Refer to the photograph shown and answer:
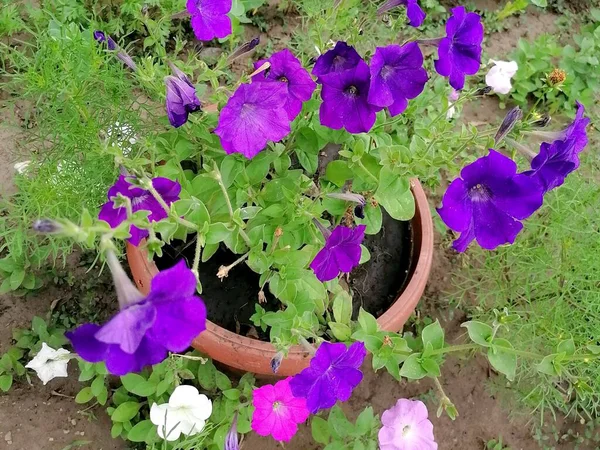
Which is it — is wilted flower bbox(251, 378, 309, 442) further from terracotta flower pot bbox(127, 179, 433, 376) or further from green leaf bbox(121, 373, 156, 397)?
green leaf bbox(121, 373, 156, 397)

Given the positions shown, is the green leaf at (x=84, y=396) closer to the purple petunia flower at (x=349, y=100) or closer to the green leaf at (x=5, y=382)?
the green leaf at (x=5, y=382)

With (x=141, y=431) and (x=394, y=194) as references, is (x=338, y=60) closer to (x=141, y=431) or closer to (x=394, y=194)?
(x=394, y=194)

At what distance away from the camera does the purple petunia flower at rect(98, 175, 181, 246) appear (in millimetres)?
1099

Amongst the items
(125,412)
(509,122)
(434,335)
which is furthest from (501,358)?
(125,412)

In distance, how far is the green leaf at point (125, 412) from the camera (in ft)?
5.66

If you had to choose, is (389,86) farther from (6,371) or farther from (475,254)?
(6,371)

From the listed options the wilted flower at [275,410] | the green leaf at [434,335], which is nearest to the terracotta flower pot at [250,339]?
the wilted flower at [275,410]

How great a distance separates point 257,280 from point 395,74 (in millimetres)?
748

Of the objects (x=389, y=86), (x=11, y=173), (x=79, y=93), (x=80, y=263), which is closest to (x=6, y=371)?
(x=80, y=263)

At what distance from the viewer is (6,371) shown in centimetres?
182

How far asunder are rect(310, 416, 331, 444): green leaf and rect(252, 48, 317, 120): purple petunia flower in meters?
0.95

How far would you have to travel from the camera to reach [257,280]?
1.72 m

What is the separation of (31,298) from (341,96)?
1274mm

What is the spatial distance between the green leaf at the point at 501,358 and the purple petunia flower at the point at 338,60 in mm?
662
